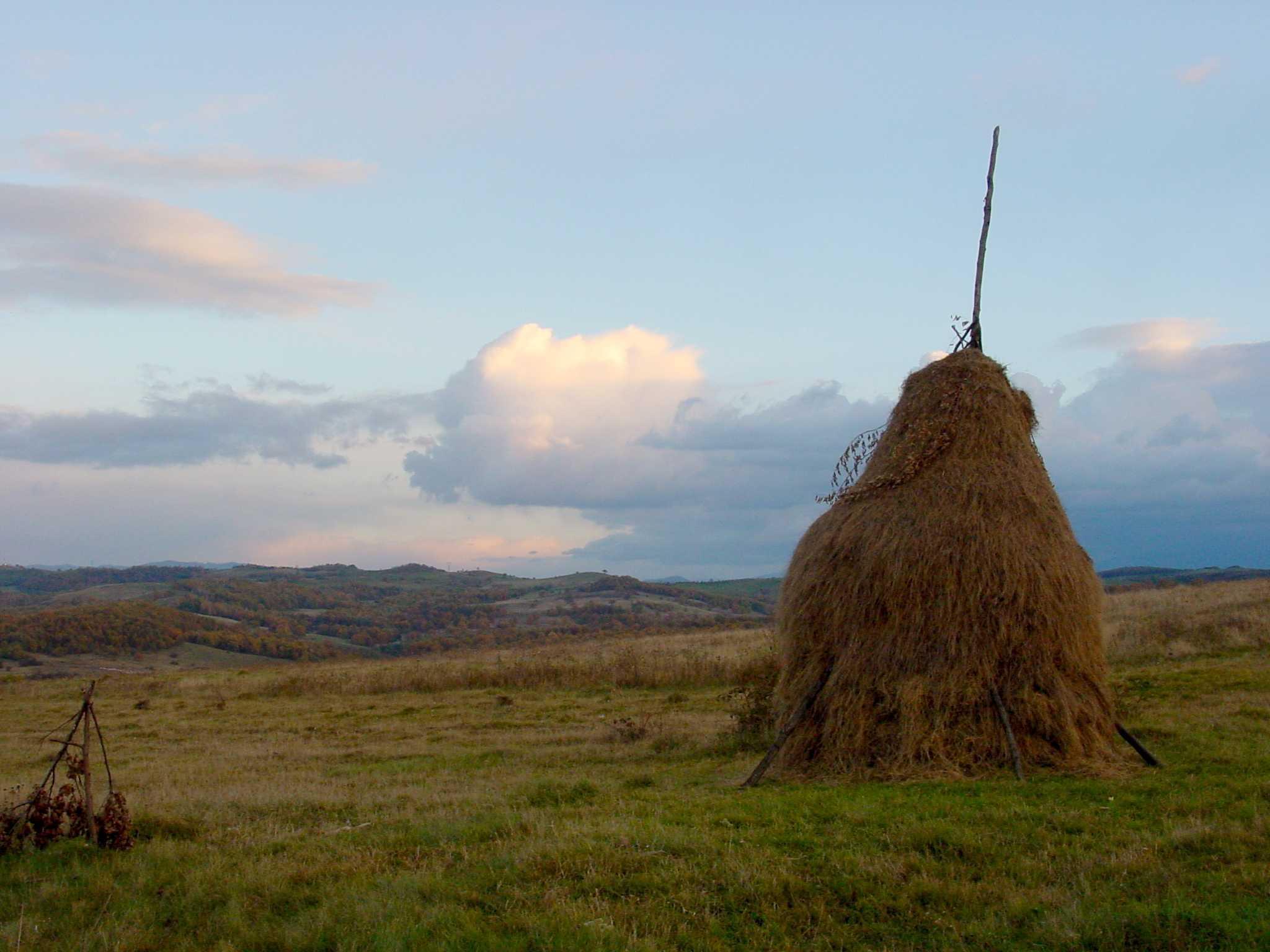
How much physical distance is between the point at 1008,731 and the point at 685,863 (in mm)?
4848

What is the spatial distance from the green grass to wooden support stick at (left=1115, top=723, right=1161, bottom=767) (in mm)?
235

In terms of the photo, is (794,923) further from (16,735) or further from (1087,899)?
(16,735)

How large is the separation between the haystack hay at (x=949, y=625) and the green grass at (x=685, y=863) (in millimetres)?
810

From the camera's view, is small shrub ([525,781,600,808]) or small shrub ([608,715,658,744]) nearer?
small shrub ([525,781,600,808])

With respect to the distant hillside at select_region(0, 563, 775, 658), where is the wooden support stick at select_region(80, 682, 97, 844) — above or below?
above

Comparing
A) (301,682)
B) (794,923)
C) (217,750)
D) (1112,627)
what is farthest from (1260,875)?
(301,682)

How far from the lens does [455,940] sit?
649cm

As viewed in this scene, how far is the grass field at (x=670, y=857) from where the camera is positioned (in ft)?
21.1

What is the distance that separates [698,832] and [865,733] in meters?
3.51

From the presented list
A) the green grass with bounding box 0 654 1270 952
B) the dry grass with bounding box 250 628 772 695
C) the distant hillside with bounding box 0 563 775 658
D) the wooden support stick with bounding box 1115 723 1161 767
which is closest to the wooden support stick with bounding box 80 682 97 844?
the green grass with bounding box 0 654 1270 952

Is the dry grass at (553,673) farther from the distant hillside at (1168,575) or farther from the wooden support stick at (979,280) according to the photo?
the distant hillside at (1168,575)

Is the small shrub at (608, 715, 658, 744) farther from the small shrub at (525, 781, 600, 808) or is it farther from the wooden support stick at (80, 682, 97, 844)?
the wooden support stick at (80, 682, 97, 844)

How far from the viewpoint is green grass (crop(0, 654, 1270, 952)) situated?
21.0 feet

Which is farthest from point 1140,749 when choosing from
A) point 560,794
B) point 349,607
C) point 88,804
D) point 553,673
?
point 349,607
